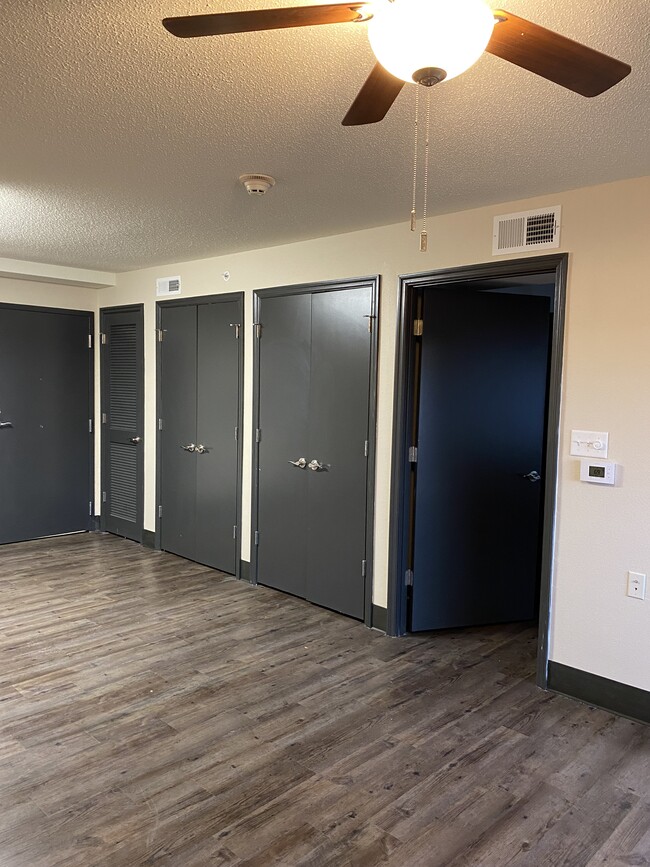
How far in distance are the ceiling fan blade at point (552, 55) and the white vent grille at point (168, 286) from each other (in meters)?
4.12

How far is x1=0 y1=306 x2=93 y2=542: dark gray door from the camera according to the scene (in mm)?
5469

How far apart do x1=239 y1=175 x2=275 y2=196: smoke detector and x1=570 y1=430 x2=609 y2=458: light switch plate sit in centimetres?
182

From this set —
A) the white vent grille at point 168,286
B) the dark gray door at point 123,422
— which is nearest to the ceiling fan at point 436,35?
the white vent grille at point 168,286

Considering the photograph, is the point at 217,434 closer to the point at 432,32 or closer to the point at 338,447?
the point at 338,447

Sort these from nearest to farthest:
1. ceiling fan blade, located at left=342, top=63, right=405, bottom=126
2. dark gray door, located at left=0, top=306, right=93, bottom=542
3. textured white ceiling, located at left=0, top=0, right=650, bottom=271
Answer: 1. ceiling fan blade, located at left=342, top=63, right=405, bottom=126
2. textured white ceiling, located at left=0, top=0, right=650, bottom=271
3. dark gray door, located at left=0, top=306, right=93, bottom=542

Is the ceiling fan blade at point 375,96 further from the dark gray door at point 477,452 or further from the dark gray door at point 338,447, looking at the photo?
the dark gray door at point 338,447

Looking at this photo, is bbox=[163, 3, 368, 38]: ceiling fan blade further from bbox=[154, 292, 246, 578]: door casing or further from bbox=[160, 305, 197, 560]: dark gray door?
bbox=[160, 305, 197, 560]: dark gray door

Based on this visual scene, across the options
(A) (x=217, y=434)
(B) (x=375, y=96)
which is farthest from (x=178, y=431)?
(B) (x=375, y=96)

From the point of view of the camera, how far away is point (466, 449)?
12.3 feet

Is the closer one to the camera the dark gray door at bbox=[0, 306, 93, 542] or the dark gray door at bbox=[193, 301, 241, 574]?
the dark gray door at bbox=[193, 301, 241, 574]

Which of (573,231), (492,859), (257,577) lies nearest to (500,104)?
(573,231)

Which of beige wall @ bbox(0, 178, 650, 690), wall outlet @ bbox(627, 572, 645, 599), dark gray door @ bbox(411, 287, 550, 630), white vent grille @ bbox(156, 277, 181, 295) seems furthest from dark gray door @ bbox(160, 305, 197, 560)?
wall outlet @ bbox(627, 572, 645, 599)

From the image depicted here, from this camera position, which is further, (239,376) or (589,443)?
(239,376)

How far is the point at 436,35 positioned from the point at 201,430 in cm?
409
